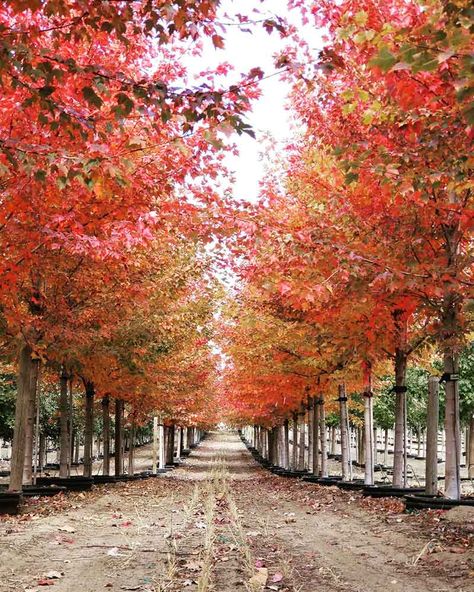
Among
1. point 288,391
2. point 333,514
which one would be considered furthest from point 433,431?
point 288,391

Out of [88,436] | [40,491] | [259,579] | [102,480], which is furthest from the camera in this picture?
[102,480]

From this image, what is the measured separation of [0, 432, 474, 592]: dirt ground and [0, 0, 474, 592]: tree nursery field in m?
0.05

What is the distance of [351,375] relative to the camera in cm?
1680

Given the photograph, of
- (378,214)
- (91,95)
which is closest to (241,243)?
(378,214)

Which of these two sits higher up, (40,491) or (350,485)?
(40,491)

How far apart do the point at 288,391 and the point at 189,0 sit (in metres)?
18.8

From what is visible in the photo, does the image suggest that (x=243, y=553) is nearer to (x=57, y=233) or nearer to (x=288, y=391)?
(x=57, y=233)

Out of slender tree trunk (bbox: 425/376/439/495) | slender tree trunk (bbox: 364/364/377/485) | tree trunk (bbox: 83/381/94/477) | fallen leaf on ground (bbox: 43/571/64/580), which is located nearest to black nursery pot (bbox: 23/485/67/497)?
tree trunk (bbox: 83/381/94/477)

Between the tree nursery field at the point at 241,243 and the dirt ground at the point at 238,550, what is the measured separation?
2.0 inches

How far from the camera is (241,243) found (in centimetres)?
1036

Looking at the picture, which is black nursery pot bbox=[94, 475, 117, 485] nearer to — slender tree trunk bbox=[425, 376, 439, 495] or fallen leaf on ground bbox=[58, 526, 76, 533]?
fallen leaf on ground bbox=[58, 526, 76, 533]

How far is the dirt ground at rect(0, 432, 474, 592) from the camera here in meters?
5.95

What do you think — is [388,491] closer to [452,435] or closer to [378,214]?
[452,435]

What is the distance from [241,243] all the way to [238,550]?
4626 mm
